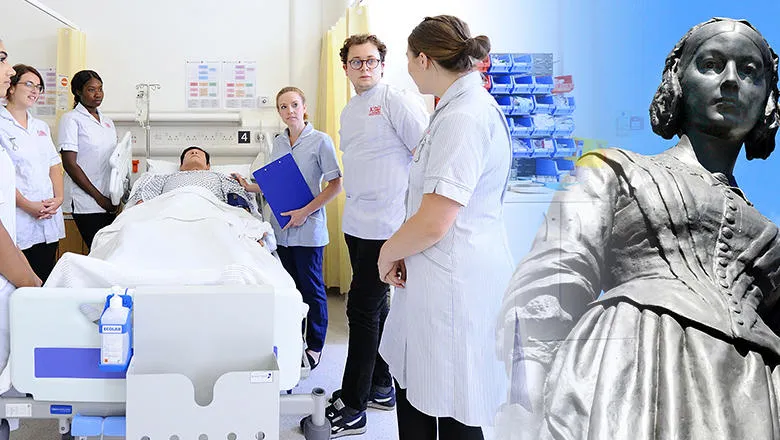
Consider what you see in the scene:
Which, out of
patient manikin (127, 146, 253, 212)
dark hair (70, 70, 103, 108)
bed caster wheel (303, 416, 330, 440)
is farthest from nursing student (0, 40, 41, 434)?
dark hair (70, 70, 103, 108)

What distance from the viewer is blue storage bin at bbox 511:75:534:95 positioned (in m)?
0.91

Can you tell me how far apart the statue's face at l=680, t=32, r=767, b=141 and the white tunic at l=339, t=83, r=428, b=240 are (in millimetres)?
1333

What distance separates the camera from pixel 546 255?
30.8 inches

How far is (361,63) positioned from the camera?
203 cm

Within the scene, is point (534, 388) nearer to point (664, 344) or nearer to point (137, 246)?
point (664, 344)

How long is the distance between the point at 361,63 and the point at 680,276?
153 cm

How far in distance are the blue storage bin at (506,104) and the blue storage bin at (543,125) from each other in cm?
11

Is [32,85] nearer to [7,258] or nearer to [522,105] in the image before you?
[7,258]

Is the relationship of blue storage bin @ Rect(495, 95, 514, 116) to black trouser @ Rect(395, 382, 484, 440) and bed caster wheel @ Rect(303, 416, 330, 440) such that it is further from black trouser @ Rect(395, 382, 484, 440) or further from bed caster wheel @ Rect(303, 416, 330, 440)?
bed caster wheel @ Rect(303, 416, 330, 440)

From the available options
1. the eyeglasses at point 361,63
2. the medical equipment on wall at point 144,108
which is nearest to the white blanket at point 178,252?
the eyeglasses at point 361,63

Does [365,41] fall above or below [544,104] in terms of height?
above

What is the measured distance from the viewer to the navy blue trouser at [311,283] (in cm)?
258

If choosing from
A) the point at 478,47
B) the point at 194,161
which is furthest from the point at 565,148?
the point at 194,161

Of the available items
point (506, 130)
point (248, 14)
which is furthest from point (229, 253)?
point (248, 14)
